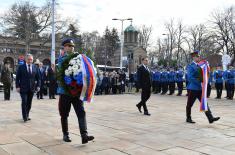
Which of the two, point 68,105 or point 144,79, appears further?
point 144,79

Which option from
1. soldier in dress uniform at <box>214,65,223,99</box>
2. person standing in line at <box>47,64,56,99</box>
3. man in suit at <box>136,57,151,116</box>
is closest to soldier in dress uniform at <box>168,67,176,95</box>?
soldier in dress uniform at <box>214,65,223,99</box>

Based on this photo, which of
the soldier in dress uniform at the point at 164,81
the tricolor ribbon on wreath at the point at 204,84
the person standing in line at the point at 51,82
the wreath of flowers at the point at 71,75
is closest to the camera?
the wreath of flowers at the point at 71,75

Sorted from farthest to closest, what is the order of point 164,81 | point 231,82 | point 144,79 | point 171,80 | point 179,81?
point 164,81, point 171,80, point 179,81, point 231,82, point 144,79

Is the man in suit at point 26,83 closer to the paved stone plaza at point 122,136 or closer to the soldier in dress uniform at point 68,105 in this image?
the paved stone plaza at point 122,136

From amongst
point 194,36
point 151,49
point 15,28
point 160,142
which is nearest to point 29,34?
point 15,28

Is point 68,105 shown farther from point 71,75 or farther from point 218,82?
point 218,82

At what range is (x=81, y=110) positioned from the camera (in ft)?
19.5

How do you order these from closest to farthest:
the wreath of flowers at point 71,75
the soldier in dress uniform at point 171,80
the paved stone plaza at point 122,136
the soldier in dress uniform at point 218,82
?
the paved stone plaza at point 122,136 < the wreath of flowers at point 71,75 < the soldier in dress uniform at point 218,82 < the soldier in dress uniform at point 171,80

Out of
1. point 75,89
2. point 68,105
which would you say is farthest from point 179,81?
point 75,89

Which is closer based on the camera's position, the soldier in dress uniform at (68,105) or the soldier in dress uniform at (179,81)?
the soldier in dress uniform at (68,105)

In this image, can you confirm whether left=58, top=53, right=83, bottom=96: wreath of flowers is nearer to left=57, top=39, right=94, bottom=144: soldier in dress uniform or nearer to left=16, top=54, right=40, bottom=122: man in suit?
left=57, top=39, right=94, bottom=144: soldier in dress uniform

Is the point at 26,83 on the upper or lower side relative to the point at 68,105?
upper

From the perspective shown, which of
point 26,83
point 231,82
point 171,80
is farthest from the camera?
point 171,80

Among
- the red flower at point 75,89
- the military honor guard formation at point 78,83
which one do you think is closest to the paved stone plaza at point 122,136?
the military honor guard formation at point 78,83
